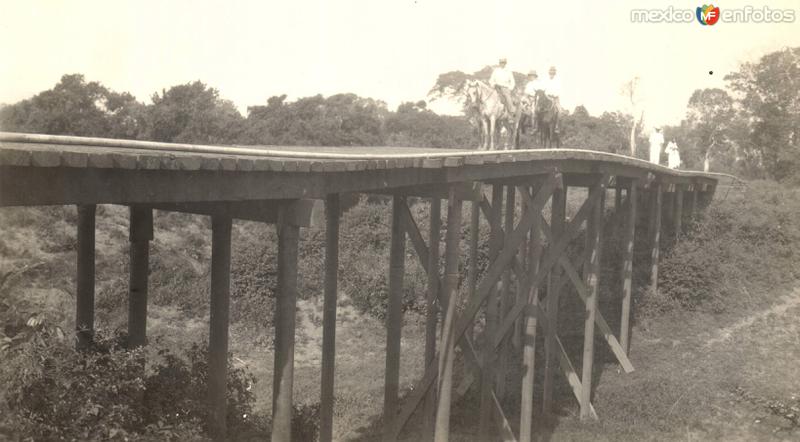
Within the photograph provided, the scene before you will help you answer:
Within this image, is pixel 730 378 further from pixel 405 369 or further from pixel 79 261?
pixel 79 261

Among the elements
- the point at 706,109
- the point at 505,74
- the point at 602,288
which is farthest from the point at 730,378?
the point at 706,109

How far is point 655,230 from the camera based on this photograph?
19.1 m

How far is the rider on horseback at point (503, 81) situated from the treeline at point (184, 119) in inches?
628

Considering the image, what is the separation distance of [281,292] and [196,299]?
516 inches

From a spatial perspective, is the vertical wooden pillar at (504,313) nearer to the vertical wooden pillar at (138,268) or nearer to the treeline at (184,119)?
the vertical wooden pillar at (138,268)

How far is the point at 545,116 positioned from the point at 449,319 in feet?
26.8

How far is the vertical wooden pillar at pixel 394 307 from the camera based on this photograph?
360 inches

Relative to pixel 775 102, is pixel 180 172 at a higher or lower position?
lower

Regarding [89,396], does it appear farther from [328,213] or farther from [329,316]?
[328,213]

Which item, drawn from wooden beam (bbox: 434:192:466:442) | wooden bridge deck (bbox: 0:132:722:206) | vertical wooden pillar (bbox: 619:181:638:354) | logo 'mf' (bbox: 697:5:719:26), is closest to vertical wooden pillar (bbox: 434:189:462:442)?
wooden beam (bbox: 434:192:466:442)

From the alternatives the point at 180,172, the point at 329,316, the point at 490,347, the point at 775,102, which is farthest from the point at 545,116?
the point at 775,102

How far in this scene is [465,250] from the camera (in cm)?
2197

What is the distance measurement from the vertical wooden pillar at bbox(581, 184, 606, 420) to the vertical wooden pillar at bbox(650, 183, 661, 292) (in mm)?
5322

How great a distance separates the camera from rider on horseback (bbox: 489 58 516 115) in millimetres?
14305
